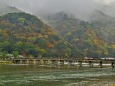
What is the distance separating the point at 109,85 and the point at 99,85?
2258 mm

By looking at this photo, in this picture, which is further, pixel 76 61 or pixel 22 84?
pixel 76 61

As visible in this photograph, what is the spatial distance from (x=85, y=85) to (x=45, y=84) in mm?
9276

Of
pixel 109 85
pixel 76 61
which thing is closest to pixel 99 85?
pixel 109 85

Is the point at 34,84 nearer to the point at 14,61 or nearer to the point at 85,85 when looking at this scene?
the point at 85,85

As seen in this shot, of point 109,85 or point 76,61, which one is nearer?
point 109,85

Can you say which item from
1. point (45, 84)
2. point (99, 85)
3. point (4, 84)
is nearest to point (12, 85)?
point (4, 84)

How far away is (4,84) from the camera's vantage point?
6812 centimetres

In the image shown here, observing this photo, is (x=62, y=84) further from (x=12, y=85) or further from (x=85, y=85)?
(x=12, y=85)

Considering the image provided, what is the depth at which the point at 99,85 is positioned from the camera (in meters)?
68.8

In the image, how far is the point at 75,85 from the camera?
225ft

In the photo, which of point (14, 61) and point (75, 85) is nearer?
point (75, 85)

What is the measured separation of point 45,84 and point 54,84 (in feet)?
6.94

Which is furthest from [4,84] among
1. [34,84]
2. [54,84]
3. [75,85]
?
[75,85]

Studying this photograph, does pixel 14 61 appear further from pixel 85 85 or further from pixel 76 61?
pixel 85 85
